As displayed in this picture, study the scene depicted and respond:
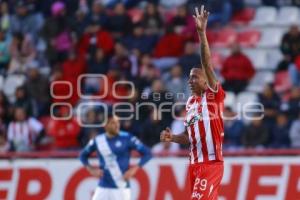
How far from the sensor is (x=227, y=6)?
19.5 m

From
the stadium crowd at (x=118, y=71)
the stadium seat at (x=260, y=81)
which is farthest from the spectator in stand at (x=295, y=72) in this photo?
the stadium seat at (x=260, y=81)

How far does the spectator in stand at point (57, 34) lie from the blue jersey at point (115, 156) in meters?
5.56

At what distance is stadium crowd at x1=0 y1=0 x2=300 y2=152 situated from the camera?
54.6 feet

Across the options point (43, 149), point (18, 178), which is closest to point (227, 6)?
point (43, 149)

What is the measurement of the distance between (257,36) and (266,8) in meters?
0.65

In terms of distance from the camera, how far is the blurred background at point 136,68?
54.3ft

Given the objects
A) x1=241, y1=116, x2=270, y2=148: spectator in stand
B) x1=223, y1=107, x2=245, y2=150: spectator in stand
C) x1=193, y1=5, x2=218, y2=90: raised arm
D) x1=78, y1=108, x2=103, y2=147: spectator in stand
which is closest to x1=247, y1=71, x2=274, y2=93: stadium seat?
x1=223, y1=107, x2=245, y2=150: spectator in stand

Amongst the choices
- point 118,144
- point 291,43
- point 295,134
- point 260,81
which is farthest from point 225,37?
point 118,144

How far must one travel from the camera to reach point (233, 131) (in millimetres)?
16578

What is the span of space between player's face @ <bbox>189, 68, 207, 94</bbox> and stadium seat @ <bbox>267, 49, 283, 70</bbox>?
28.8 feet

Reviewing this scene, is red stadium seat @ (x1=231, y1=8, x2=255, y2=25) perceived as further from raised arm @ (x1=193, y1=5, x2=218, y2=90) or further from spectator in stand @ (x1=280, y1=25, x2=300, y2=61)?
raised arm @ (x1=193, y1=5, x2=218, y2=90)

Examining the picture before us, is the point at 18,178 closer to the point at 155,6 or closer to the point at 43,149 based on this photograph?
the point at 43,149

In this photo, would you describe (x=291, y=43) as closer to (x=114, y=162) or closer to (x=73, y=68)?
(x=73, y=68)

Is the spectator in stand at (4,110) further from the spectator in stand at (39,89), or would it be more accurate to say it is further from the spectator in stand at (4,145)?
the spectator in stand at (4,145)
